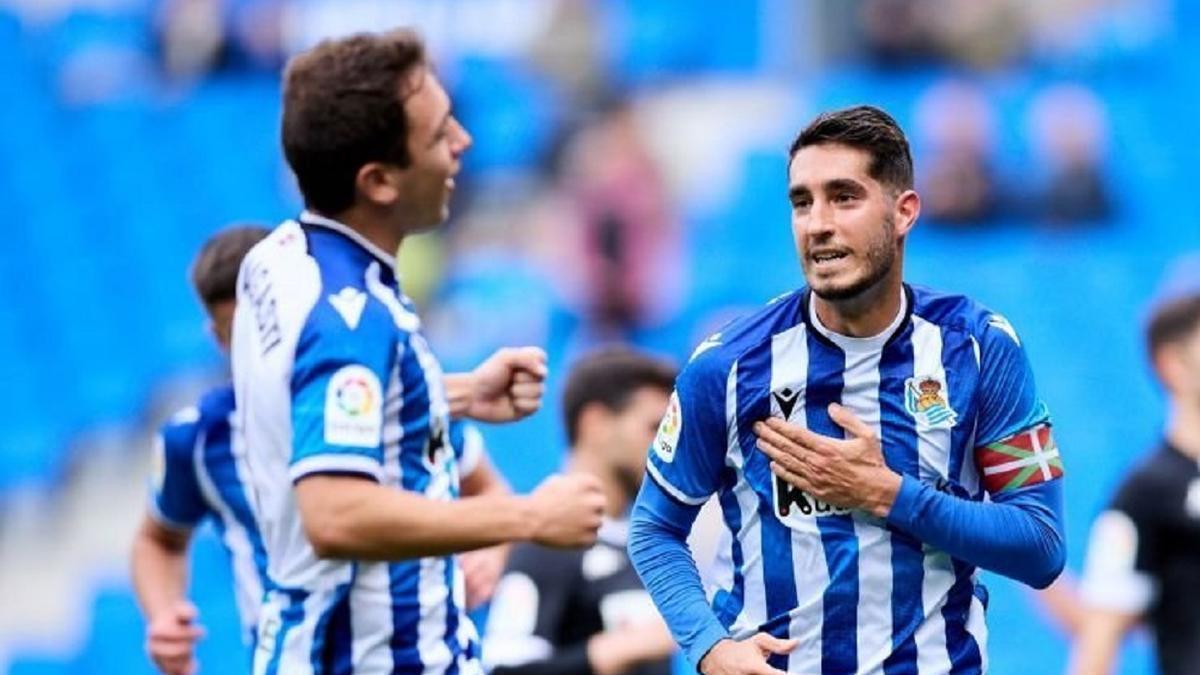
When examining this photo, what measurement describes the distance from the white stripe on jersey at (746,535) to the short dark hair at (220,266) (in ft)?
5.19

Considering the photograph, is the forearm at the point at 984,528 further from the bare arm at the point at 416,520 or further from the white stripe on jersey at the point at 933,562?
the bare arm at the point at 416,520

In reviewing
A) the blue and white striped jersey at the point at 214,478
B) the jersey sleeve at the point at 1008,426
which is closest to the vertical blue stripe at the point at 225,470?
the blue and white striped jersey at the point at 214,478

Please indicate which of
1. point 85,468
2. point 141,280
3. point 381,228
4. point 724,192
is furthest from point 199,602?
point 381,228

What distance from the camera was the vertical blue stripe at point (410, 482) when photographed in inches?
182

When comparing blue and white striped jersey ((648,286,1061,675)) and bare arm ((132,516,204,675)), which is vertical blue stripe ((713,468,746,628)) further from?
bare arm ((132,516,204,675))

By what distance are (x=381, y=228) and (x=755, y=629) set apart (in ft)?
3.59

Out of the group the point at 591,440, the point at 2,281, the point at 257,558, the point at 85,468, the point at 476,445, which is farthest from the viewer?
the point at 2,281

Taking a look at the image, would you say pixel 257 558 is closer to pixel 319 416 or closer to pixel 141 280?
pixel 319 416

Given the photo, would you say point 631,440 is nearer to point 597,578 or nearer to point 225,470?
point 597,578

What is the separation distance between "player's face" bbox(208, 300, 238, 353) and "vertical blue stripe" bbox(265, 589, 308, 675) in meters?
1.23

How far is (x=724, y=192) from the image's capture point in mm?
15062

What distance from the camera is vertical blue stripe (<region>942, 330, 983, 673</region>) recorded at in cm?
456

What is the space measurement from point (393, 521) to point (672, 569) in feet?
2.15

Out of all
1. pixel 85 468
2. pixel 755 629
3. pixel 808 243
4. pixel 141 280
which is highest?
pixel 141 280
